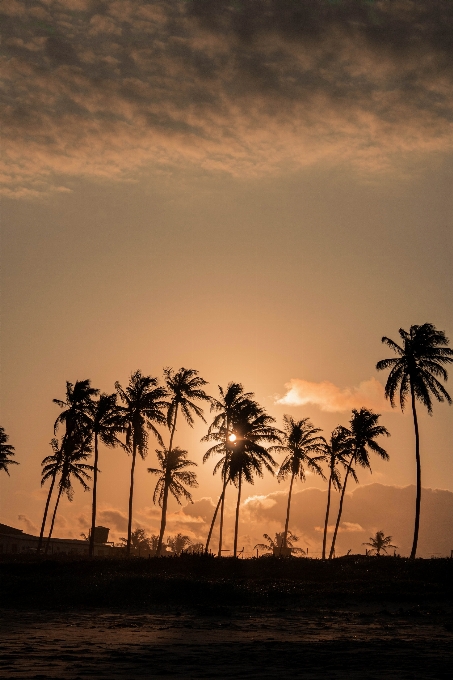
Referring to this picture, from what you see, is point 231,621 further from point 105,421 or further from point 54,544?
point 54,544

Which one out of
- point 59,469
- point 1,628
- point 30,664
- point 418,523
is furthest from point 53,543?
point 30,664

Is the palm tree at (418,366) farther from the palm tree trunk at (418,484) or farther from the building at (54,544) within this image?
the building at (54,544)

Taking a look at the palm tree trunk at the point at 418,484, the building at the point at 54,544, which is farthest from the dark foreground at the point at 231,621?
the building at the point at 54,544

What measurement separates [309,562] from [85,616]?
82.5 feet

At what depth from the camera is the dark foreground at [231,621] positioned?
13.4 metres

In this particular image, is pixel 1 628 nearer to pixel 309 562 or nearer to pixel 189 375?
pixel 309 562

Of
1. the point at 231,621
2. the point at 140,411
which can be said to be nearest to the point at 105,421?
the point at 140,411

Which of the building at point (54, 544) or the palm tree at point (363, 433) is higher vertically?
the palm tree at point (363, 433)

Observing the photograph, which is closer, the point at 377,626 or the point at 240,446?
the point at 377,626

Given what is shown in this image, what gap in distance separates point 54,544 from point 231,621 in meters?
68.2

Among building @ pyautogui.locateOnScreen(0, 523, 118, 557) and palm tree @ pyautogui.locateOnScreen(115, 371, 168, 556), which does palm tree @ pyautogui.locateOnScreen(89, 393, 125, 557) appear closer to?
palm tree @ pyautogui.locateOnScreen(115, 371, 168, 556)

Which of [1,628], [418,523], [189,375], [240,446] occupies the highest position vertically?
[189,375]

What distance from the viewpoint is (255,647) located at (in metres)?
16.6

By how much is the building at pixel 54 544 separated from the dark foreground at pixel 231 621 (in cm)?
4073
